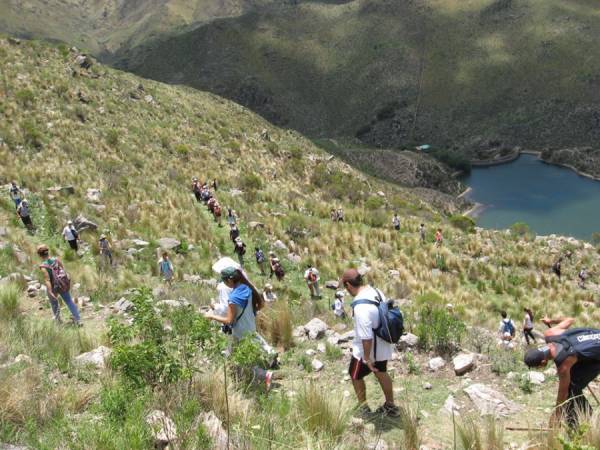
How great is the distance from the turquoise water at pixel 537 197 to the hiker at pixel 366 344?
59241mm

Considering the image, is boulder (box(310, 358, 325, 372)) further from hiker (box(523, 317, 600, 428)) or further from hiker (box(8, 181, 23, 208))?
hiker (box(8, 181, 23, 208))

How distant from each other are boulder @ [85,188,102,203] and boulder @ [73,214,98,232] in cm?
320

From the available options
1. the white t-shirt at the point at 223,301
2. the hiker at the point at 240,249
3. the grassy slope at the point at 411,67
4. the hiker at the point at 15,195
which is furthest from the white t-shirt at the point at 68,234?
the grassy slope at the point at 411,67

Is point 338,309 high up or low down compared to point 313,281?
up

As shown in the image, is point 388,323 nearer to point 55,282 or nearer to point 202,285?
point 55,282

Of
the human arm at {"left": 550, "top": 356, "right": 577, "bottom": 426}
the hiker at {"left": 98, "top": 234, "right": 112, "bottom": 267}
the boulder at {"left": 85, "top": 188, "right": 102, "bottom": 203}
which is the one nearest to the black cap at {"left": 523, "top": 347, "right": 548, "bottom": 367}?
the human arm at {"left": 550, "top": 356, "right": 577, "bottom": 426}

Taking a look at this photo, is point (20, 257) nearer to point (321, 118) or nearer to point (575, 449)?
point (575, 449)

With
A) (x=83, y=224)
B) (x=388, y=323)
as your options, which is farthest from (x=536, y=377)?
(x=83, y=224)

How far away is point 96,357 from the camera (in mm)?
6172

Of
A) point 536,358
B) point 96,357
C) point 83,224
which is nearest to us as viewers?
point 536,358

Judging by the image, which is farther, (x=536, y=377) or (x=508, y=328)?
(x=508, y=328)

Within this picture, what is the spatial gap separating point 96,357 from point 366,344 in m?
3.49

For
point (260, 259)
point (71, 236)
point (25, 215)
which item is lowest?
point (260, 259)

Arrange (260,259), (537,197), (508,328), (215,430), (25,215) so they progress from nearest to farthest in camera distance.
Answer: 1. (215,430)
2. (508,328)
3. (25,215)
4. (260,259)
5. (537,197)
